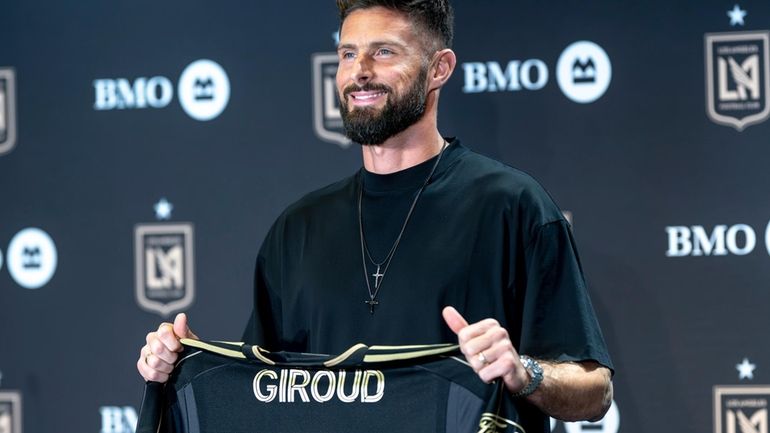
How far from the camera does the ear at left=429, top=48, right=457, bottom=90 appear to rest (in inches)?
80.8

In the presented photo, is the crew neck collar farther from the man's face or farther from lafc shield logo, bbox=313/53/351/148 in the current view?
A: lafc shield logo, bbox=313/53/351/148

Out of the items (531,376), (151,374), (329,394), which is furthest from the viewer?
(151,374)

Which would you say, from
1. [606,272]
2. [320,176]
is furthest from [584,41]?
[320,176]

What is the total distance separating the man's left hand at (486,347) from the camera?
157 centimetres

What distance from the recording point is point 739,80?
2641mm

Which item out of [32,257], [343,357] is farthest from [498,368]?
[32,257]

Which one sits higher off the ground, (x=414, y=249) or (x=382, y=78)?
(x=382, y=78)

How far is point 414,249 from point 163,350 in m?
0.49

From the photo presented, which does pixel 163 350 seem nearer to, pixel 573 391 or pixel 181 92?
pixel 573 391

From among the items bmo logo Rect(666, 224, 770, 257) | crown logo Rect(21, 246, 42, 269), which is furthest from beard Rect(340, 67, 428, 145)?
crown logo Rect(21, 246, 42, 269)

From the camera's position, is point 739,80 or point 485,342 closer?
point 485,342

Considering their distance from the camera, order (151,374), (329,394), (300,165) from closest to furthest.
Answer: (329,394), (151,374), (300,165)

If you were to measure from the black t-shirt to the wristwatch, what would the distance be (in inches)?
4.4

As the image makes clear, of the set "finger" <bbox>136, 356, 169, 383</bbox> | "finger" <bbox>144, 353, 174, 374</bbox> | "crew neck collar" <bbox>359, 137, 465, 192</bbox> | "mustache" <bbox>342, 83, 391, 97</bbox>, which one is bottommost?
"finger" <bbox>136, 356, 169, 383</bbox>
